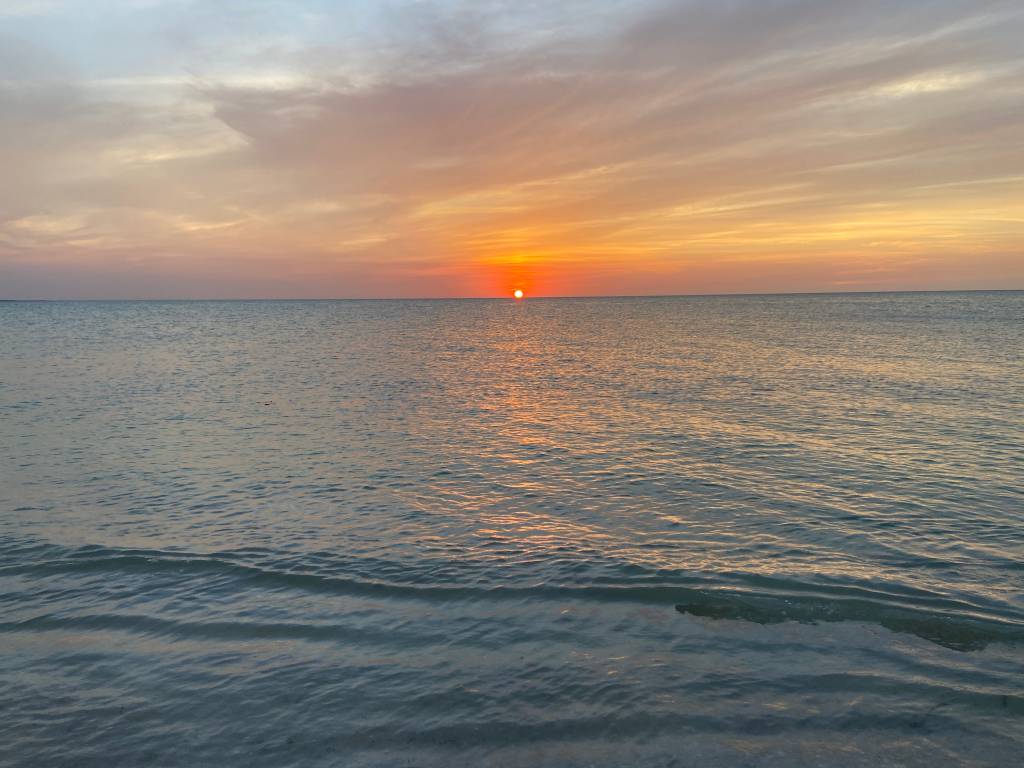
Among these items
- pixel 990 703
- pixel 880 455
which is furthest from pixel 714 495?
pixel 990 703

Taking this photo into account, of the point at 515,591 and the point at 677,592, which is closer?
the point at 677,592

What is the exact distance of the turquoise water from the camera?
10.3m

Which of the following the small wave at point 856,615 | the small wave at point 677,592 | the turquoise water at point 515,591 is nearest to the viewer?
the turquoise water at point 515,591

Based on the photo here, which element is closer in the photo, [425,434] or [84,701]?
[84,701]

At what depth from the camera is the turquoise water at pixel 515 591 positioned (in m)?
10.3

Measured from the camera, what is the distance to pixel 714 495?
23.0 metres

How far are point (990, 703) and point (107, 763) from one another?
13.6m

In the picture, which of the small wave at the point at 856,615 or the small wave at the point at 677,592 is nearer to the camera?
the small wave at the point at 856,615

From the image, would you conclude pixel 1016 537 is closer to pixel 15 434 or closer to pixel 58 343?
pixel 15 434

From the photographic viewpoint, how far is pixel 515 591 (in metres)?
15.5

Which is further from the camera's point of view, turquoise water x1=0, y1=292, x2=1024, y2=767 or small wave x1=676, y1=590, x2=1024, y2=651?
small wave x1=676, y1=590, x2=1024, y2=651

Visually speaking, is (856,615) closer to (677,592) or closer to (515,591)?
(677,592)

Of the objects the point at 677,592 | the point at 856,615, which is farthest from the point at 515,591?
the point at 856,615

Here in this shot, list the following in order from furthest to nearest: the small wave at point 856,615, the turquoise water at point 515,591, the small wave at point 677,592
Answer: the small wave at point 677,592 < the small wave at point 856,615 < the turquoise water at point 515,591
